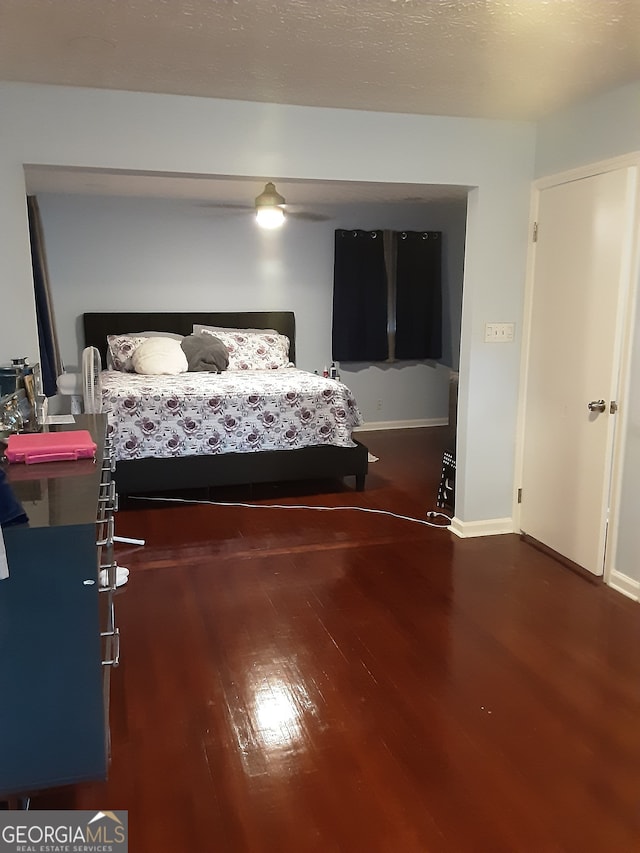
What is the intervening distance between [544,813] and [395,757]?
44 cm

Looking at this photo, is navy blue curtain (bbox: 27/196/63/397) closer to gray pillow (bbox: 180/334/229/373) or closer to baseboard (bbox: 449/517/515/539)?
gray pillow (bbox: 180/334/229/373)

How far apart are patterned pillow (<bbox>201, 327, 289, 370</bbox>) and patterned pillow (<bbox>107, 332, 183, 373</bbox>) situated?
0.45m

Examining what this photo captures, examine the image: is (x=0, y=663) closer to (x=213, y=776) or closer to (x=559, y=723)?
(x=213, y=776)

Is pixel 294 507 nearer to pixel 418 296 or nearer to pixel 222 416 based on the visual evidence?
pixel 222 416

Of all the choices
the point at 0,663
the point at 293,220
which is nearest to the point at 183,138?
the point at 0,663

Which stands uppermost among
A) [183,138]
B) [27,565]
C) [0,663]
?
[183,138]

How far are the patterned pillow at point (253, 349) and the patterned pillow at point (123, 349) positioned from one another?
45 cm

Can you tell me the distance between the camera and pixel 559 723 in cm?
226

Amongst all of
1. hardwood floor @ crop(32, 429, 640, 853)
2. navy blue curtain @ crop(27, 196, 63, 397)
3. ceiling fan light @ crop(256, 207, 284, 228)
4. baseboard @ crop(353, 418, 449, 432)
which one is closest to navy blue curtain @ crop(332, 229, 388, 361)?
baseboard @ crop(353, 418, 449, 432)

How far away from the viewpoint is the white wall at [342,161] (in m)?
3.04

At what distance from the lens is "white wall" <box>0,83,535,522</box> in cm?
304

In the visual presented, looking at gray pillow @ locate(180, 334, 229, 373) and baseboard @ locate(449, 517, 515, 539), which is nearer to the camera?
baseboard @ locate(449, 517, 515, 539)

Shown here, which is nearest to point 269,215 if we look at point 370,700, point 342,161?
point 342,161

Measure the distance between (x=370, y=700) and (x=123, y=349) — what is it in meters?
4.18
